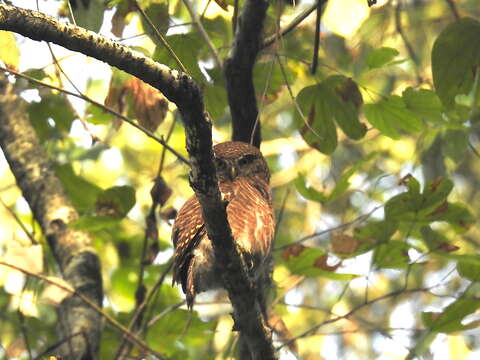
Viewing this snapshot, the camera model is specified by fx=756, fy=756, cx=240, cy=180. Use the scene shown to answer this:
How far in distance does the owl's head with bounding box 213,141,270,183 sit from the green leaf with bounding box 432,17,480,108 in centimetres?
112

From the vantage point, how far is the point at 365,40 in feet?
11.6

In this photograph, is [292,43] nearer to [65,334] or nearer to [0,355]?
[65,334]

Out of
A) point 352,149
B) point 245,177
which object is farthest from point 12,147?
point 352,149

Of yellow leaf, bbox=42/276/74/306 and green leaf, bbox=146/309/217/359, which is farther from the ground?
green leaf, bbox=146/309/217/359

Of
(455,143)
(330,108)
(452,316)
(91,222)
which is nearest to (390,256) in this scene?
(452,316)

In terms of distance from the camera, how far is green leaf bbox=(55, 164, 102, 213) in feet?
13.3

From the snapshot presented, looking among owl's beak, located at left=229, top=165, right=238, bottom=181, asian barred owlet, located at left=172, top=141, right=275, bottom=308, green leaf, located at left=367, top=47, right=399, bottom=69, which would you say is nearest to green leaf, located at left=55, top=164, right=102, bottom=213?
asian barred owlet, located at left=172, top=141, right=275, bottom=308

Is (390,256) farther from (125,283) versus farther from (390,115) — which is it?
(125,283)

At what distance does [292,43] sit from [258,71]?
74 cm

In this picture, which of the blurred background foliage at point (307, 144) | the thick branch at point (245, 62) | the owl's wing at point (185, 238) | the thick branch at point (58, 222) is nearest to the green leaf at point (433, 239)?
the blurred background foliage at point (307, 144)

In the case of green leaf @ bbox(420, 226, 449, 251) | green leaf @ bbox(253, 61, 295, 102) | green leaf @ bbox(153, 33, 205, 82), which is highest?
green leaf @ bbox(253, 61, 295, 102)

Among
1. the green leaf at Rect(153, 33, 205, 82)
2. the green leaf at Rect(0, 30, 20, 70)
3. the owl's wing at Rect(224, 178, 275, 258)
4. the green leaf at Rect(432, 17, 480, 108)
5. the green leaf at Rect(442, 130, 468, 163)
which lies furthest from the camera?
the green leaf at Rect(442, 130, 468, 163)

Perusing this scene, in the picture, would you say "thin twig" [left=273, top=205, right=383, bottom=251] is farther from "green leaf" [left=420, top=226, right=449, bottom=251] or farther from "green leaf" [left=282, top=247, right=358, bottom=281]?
"green leaf" [left=420, top=226, right=449, bottom=251]

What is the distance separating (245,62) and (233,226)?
0.67 metres
